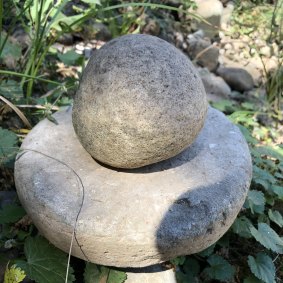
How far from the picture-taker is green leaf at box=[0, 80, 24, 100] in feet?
7.53

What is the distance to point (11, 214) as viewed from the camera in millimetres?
1859

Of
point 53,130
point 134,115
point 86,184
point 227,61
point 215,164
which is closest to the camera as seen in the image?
point 134,115

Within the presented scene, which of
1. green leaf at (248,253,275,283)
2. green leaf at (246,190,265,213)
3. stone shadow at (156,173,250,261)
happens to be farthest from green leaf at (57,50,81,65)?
green leaf at (248,253,275,283)

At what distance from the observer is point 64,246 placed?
4.92 feet

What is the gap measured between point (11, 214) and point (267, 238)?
127cm

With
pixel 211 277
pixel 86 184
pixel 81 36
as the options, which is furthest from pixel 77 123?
pixel 81 36

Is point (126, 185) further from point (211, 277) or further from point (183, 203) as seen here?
point (211, 277)

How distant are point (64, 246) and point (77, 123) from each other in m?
0.50

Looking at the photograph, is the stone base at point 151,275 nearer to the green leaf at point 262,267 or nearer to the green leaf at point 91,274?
the green leaf at point 91,274

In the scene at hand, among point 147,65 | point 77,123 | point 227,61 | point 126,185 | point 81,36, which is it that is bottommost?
point 227,61

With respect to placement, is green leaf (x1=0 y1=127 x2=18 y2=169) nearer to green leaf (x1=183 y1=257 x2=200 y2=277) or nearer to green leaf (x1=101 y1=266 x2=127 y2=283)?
green leaf (x1=101 y1=266 x2=127 y2=283)

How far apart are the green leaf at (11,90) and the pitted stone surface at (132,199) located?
59cm

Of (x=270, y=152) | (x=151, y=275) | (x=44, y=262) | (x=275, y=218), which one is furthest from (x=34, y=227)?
(x=270, y=152)

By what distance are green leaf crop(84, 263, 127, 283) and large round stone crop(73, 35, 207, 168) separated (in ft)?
1.59
